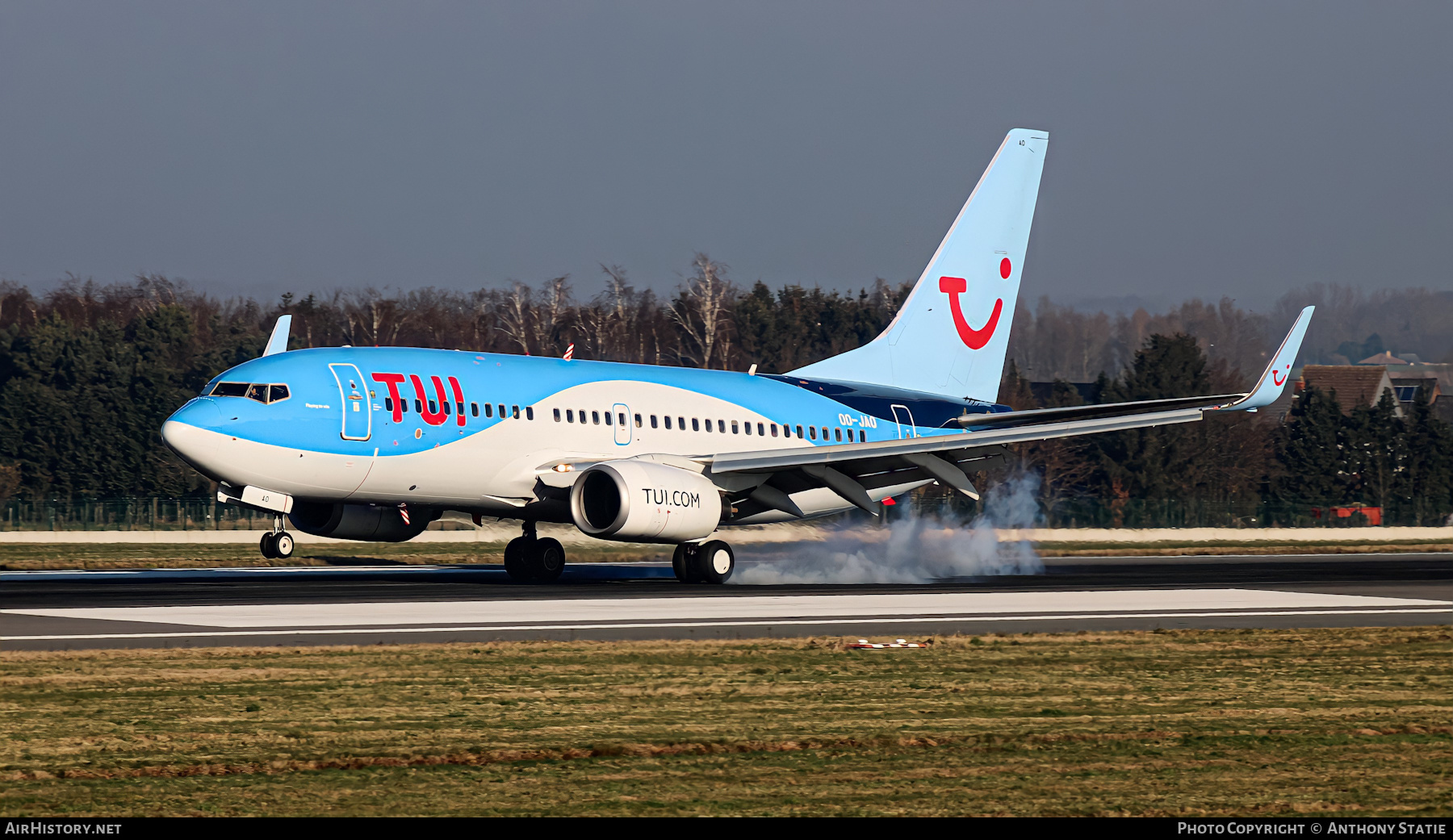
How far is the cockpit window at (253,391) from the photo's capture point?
2850cm

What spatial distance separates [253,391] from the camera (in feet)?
93.9

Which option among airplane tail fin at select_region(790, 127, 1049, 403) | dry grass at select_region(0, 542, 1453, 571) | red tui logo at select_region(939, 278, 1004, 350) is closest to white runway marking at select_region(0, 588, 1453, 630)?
airplane tail fin at select_region(790, 127, 1049, 403)

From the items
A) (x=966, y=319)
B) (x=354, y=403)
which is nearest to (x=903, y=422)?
(x=966, y=319)

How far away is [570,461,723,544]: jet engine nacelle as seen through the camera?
96.4 feet

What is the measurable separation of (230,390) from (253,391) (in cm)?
45

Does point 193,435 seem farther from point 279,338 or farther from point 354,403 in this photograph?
point 279,338

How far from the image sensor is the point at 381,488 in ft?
96.8

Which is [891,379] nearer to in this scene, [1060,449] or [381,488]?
[381,488]

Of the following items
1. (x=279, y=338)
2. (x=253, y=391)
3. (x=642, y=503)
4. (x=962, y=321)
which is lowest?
(x=642, y=503)

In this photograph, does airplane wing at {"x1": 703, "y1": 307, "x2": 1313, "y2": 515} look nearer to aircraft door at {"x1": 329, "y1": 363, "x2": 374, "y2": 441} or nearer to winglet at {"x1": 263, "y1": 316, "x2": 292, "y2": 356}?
aircraft door at {"x1": 329, "y1": 363, "x2": 374, "y2": 441}

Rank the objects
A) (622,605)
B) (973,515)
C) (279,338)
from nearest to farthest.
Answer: (622,605)
(279,338)
(973,515)

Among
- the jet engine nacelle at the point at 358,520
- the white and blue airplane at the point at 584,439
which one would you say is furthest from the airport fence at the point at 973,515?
the jet engine nacelle at the point at 358,520
